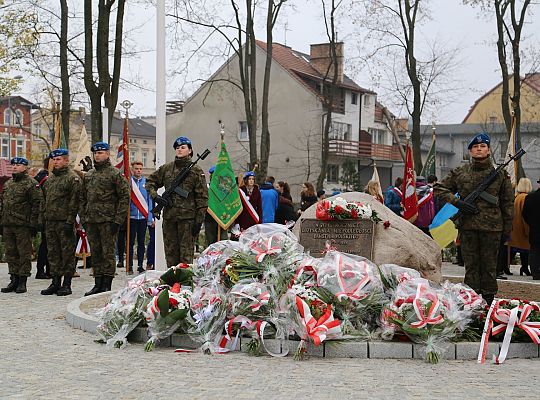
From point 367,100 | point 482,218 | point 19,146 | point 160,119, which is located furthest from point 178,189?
point 19,146

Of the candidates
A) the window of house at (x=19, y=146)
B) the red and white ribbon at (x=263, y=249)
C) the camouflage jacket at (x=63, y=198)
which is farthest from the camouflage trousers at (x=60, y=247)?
the window of house at (x=19, y=146)

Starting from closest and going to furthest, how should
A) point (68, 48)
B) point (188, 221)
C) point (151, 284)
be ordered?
point (151, 284) → point (188, 221) → point (68, 48)

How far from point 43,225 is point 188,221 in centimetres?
264

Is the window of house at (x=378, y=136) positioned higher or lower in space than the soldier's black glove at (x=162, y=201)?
higher

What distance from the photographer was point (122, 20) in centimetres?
2261

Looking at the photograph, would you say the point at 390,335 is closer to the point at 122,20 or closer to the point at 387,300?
the point at 387,300

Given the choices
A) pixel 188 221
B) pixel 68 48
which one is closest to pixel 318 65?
pixel 68 48

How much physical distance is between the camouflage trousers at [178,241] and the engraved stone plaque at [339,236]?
1.68 m

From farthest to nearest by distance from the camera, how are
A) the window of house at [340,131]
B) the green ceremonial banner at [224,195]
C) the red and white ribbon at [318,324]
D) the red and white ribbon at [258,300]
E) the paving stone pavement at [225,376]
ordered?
the window of house at [340,131]
the green ceremonial banner at [224,195]
the red and white ribbon at [258,300]
the red and white ribbon at [318,324]
the paving stone pavement at [225,376]

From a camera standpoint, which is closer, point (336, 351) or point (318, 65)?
point (336, 351)

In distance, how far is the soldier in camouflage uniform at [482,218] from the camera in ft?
32.2

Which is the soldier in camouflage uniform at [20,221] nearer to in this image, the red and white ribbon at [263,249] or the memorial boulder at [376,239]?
the memorial boulder at [376,239]

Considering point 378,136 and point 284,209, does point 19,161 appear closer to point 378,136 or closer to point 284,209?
point 284,209

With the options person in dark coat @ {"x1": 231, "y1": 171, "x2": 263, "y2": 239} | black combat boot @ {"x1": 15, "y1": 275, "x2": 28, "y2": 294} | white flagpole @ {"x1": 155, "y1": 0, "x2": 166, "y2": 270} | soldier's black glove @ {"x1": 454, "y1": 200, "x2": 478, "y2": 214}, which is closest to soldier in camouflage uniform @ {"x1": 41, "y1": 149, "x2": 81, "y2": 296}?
black combat boot @ {"x1": 15, "y1": 275, "x2": 28, "y2": 294}
